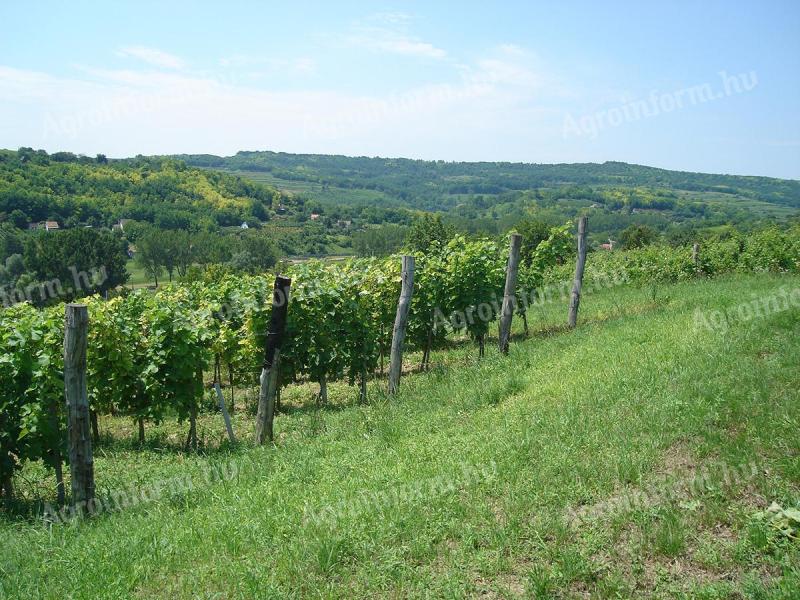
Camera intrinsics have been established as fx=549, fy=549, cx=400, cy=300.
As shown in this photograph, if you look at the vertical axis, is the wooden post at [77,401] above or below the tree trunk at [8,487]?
above

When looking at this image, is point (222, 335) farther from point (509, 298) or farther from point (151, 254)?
point (151, 254)

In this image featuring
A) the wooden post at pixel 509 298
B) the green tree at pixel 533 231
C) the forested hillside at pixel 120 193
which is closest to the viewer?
the wooden post at pixel 509 298

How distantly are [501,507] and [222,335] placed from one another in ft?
27.7

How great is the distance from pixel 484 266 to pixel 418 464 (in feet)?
26.6

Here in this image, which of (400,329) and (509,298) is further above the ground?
(509,298)

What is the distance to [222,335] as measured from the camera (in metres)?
11.5

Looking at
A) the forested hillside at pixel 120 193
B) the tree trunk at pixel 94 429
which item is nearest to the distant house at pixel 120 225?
the forested hillside at pixel 120 193

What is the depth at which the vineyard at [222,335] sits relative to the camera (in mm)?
6520

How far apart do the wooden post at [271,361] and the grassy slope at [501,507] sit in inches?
22.0

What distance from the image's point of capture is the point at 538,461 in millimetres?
5000

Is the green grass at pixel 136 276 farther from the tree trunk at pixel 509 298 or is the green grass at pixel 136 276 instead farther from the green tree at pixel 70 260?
the tree trunk at pixel 509 298

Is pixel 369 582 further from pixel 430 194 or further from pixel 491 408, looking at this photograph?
pixel 430 194

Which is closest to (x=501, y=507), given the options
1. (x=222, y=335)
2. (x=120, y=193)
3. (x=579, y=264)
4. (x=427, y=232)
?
(x=222, y=335)

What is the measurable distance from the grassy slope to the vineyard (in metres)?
1.44
